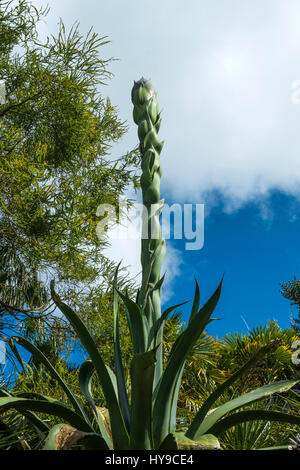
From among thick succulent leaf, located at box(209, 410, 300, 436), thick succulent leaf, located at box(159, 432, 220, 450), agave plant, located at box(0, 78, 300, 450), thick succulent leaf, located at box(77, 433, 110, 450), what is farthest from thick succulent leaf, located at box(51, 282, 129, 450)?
thick succulent leaf, located at box(209, 410, 300, 436)

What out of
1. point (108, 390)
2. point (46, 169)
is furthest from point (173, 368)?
point (46, 169)

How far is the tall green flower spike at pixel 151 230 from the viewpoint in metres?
1.91

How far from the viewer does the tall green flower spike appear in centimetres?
191

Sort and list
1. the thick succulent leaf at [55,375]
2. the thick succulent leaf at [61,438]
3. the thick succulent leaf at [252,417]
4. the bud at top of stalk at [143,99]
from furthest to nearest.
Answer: the bud at top of stalk at [143,99], the thick succulent leaf at [55,375], the thick succulent leaf at [252,417], the thick succulent leaf at [61,438]

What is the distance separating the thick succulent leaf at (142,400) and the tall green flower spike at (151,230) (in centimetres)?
25

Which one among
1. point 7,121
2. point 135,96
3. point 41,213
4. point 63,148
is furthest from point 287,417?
point 7,121

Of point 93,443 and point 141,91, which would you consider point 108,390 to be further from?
point 141,91

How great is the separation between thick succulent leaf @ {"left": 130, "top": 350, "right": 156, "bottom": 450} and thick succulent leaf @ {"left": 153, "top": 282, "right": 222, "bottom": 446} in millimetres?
101

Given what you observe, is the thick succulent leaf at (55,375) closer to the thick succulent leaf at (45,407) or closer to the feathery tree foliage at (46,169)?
the thick succulent leaf at (45,407)

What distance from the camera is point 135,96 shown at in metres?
2.21

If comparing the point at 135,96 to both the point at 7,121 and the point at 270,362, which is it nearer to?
the point at 7,121

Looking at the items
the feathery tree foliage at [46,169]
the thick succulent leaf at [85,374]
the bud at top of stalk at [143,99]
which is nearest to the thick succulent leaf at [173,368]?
the thick succulent leaf at [85,374]

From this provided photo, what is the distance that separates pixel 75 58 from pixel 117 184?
6.08 ft
